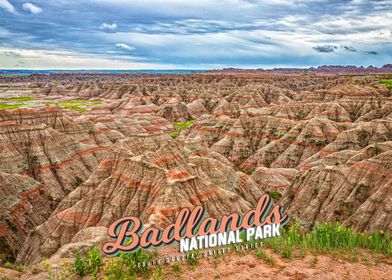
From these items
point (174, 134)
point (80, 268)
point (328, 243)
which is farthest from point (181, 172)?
point (174, 134)

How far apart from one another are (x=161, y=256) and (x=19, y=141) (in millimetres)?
63393

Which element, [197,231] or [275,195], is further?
[275,195]

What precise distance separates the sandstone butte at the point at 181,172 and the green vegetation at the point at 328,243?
1410 centimetres

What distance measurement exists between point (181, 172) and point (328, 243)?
80.5ft

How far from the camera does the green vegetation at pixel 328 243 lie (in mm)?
16734

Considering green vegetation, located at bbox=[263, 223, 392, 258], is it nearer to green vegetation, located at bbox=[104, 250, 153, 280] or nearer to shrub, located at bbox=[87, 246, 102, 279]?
green vegetation, located at bbox=[104, 250, 153, 280]

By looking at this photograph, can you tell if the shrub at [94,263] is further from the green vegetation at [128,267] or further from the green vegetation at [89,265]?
the green vegetation at [128,267]

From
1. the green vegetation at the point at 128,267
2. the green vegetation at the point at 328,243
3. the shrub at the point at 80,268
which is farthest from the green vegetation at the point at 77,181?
the green vegetation at the point at 328,243

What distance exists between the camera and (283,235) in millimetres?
18859

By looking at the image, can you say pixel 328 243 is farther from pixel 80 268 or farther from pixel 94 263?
pixel 80 268

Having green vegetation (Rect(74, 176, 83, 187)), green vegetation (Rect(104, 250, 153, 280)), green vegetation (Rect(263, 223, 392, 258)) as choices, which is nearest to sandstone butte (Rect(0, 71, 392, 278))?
green vegetation (Rect(74, 176, 83, 187))

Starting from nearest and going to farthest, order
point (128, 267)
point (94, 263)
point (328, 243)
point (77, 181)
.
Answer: point (128, 267), point (94, 263), point (328, 243), point (77, 181)

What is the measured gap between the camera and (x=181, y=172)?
39812mm

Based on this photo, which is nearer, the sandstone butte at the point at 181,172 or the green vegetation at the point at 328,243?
the green vegetation at the point at 328,243
